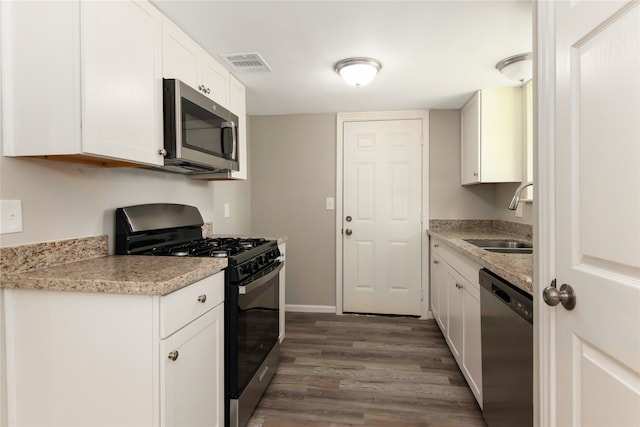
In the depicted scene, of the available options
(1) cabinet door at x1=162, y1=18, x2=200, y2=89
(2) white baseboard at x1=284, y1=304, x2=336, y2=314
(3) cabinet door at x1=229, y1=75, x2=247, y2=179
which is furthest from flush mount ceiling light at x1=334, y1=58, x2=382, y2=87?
(2) white baseboard at x1=284, y1=304, x2=336, y2=314

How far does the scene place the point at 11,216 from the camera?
1223 millimetres

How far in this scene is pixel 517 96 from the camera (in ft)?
9.13

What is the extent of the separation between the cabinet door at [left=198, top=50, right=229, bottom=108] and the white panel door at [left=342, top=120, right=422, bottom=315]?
1.52m

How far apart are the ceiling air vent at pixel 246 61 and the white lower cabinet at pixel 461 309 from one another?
1.87m

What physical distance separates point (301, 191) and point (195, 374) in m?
2.48

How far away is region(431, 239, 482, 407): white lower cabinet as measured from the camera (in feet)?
6.07

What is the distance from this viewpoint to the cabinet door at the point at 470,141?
2.88 meters

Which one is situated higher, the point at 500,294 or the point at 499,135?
the point at 499,135

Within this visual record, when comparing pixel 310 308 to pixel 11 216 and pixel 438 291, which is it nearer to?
pixel 438 291

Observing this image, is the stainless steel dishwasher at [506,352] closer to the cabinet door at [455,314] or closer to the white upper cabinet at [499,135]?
the cabinet door at [455,314]

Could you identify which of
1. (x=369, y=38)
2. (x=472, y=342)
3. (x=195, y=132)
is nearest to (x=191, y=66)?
(x=195, y=132)

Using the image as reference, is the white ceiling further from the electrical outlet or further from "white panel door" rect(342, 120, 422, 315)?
the electrical outlet

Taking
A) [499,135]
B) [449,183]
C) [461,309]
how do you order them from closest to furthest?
[461,309], [499,135], [449,183]

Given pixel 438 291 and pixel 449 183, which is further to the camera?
pixel 449 183
